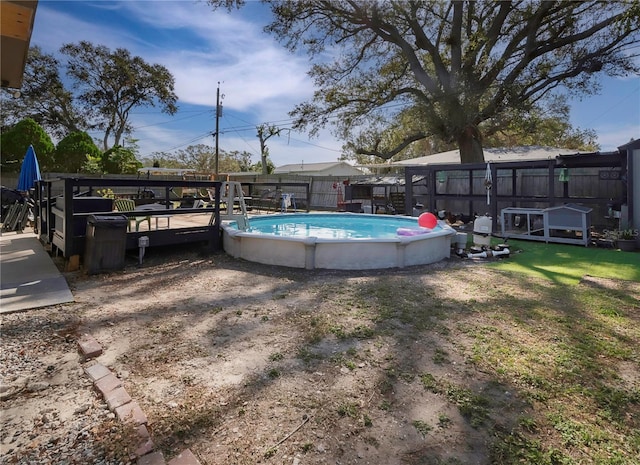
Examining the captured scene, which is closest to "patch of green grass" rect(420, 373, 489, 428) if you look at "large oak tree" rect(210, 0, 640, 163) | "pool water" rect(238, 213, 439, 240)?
"pool water" rect(238, 213, 439, 240)

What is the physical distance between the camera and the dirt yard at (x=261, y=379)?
163 centimetres

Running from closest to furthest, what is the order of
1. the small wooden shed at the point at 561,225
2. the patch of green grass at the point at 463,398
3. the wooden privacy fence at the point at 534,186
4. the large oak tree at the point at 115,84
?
the patch of green grass at the point at 463,398
the small wooden shed at the point at 561,225
the wooden privacy fence at the point at 534,186
the large oak tree at the point at 115,84

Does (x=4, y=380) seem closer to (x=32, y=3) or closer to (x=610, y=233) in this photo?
(x=32, y=3)

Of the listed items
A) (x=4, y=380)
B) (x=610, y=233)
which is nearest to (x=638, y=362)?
(x=4, y=380)

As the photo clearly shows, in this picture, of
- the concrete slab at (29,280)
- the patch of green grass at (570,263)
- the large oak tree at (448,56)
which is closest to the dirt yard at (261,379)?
the concrete slab at (29,280)

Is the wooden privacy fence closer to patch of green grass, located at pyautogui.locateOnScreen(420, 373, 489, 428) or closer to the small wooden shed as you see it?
the small wooden shed

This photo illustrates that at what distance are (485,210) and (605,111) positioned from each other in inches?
667

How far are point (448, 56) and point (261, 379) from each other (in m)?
17.3

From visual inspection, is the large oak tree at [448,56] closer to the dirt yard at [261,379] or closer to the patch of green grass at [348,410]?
the dirt yard at [261,379]

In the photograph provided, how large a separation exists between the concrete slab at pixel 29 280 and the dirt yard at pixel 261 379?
26cm

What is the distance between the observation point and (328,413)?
6.16 ft

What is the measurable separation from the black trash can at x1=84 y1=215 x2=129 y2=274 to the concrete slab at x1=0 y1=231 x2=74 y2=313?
418 mm

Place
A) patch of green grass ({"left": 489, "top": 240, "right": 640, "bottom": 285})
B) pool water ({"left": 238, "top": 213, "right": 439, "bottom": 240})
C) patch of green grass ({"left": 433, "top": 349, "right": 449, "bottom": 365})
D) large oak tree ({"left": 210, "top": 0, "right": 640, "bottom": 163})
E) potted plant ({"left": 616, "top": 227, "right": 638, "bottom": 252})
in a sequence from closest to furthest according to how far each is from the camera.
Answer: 1. patch of green grass ({"left": 433, "top": 349, "right": 449, "bottom": 365})
2. patch of green grass ({"left": 489, "top": 240, "right": 640, "bottom": 285})
3. potted plant ({"left": 616, "top": 227, "right": 638, "bottom": 252})
4. pool water ({"left": 238, "top": 213, "right": 439, "bottom": 240})
5. large oak tree ({"left": 210, "top": 0, "right": 640, "bottom": 163})

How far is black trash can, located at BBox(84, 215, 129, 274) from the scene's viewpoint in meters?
4.66
